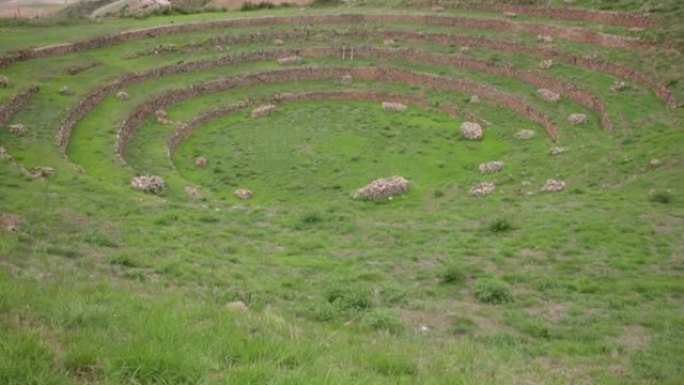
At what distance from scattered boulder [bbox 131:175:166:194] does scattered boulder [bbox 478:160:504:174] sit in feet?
50.8

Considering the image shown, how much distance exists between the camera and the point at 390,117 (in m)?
39.4

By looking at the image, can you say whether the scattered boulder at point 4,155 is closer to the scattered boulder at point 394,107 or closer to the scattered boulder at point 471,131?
the scattered boulder at point 394,107

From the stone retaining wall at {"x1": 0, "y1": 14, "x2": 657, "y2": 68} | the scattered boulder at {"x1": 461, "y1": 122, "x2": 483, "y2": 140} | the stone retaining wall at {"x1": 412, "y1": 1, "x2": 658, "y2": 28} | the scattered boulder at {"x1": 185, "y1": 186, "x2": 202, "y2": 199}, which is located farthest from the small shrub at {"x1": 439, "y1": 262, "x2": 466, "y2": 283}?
the stone retaining wall at {"x1": 412, "y1": 1, "x2": 658, "y2": 28}

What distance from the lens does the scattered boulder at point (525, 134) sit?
111 ft

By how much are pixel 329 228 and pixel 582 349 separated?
37.5 feet

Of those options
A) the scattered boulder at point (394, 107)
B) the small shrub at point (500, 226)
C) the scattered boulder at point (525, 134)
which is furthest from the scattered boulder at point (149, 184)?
the scattered boulder at point (525, 134)

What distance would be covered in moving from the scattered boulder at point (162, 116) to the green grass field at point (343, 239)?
0.41 m

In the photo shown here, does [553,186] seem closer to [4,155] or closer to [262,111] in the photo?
[262,111]

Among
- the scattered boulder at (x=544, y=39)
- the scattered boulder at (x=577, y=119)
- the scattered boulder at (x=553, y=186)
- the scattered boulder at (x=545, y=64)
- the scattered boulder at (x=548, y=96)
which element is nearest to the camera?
the scattered boulder at (x=553, y=186)

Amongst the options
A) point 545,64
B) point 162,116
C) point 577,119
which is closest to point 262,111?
point 162,116

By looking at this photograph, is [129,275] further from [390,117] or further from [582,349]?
[390,117]

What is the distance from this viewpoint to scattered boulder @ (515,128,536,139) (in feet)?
111

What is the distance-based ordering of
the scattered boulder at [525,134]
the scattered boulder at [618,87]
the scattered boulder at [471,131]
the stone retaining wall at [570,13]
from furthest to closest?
1. the stone retaining wall at [570,13]
2. the scattered boulder at [471,131]
3. the scattered boulder at [618,87]
4. the scattered boulder at [525,134]

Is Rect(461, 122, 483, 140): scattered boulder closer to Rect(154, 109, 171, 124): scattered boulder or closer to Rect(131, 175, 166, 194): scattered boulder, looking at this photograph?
Rect(131, 175, 166, 194): scattered boulder
